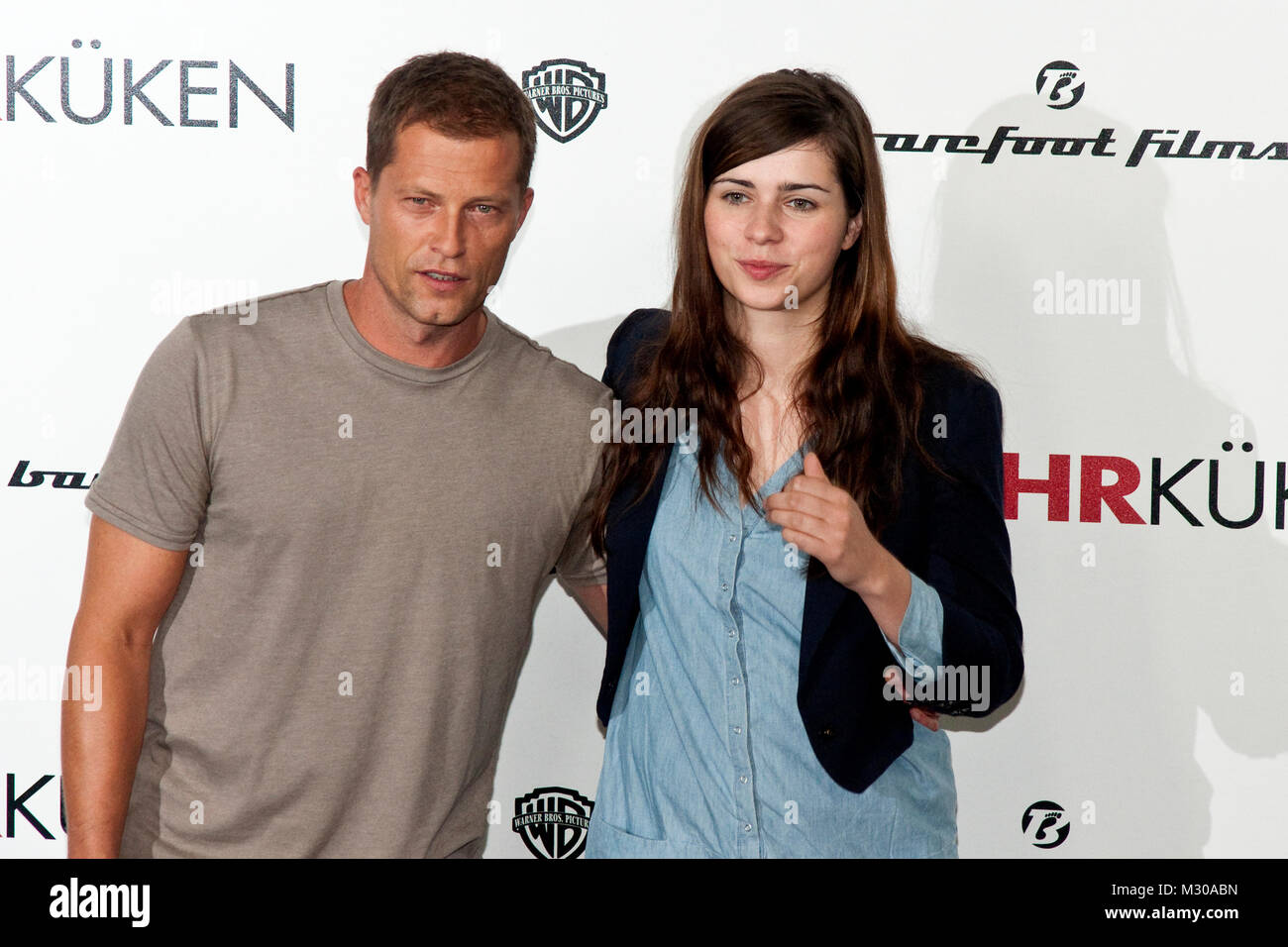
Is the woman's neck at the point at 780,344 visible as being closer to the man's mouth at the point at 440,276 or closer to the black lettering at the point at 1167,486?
the man's mouth at the point at 440,276

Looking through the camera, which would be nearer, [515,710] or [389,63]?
[389,63]

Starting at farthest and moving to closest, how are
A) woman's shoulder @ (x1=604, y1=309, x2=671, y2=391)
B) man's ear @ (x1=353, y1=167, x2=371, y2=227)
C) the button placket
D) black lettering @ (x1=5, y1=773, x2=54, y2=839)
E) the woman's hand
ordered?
black lettering @ (x1=5, y1=773, x2=54, y2=839) < woman's shoulder @ (x1=604, y1=309, x2=671, y2=391) < man's ear @ (x1=353, y1=167, x2=371, y2=227) < the button placket < the woman's hand

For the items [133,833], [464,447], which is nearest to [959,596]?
[464,447]

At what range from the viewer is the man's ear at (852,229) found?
1.71 meters

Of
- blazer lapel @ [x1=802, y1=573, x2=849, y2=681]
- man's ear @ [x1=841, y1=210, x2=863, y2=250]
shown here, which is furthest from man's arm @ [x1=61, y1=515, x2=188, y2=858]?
man's ear @ [x1=841, y1=210, x2=863, y2=250]

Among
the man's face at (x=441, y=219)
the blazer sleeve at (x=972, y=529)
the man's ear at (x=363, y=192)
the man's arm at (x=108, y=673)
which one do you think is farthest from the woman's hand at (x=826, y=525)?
the man's arm at (x=108, y=673)

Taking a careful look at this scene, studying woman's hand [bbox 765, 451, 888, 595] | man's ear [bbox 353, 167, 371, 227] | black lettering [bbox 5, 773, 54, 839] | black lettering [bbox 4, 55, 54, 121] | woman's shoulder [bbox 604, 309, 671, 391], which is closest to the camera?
woman's hand [bbox 765, 451, 888, 595]

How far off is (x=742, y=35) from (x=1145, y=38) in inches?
29.1

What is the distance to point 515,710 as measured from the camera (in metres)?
2.31

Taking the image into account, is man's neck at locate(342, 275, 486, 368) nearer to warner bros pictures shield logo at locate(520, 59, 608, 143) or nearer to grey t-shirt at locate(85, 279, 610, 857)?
grey t-shirt at locate(85, 279, 610, 857)

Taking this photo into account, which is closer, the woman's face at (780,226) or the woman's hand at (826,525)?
the woman's hand at (826,525)

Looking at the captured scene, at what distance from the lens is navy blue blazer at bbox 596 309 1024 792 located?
1.60 metres

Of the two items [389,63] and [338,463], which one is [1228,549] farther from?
[389,63]

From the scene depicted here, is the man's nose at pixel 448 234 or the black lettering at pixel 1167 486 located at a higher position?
the man's nose at pixel 448 234
